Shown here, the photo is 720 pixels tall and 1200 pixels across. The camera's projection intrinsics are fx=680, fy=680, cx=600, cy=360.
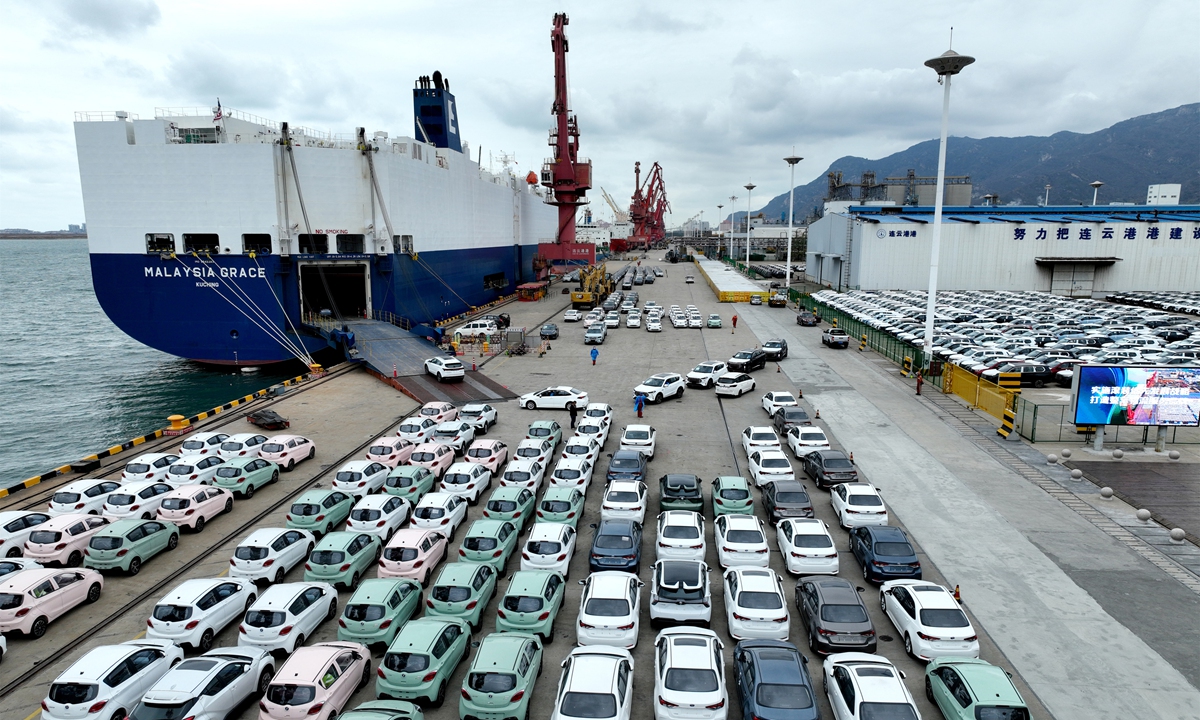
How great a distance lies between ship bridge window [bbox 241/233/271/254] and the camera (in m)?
43.1

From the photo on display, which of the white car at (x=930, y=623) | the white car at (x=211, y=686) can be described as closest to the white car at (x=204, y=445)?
the white car at (x=211, y=686)

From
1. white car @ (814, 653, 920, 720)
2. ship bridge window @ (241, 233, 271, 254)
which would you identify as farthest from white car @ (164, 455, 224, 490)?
ship bridge window @ (241, 233, 271, 254)

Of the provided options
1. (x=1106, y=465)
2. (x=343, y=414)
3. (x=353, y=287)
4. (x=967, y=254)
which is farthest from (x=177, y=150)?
(x=967, y=254)

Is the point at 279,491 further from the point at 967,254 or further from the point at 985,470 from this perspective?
the point at 967,254

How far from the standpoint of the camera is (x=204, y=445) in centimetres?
2398

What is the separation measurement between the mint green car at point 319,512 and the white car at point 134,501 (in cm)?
422

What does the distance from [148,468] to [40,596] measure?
8485 mm

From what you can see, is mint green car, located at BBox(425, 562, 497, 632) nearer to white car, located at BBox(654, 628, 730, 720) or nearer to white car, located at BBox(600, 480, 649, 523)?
white car, located at BBox(654, 628, 730, 720)

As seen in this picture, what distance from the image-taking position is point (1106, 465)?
23188 millimetres

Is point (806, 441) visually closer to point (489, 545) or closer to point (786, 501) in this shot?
point (786, 501)

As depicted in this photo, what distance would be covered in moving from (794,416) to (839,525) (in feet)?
28.6

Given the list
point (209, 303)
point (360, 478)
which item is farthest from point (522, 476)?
point (209, 303)

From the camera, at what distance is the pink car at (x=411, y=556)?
15047 millimetres

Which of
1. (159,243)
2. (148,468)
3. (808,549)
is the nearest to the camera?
(808,549)
